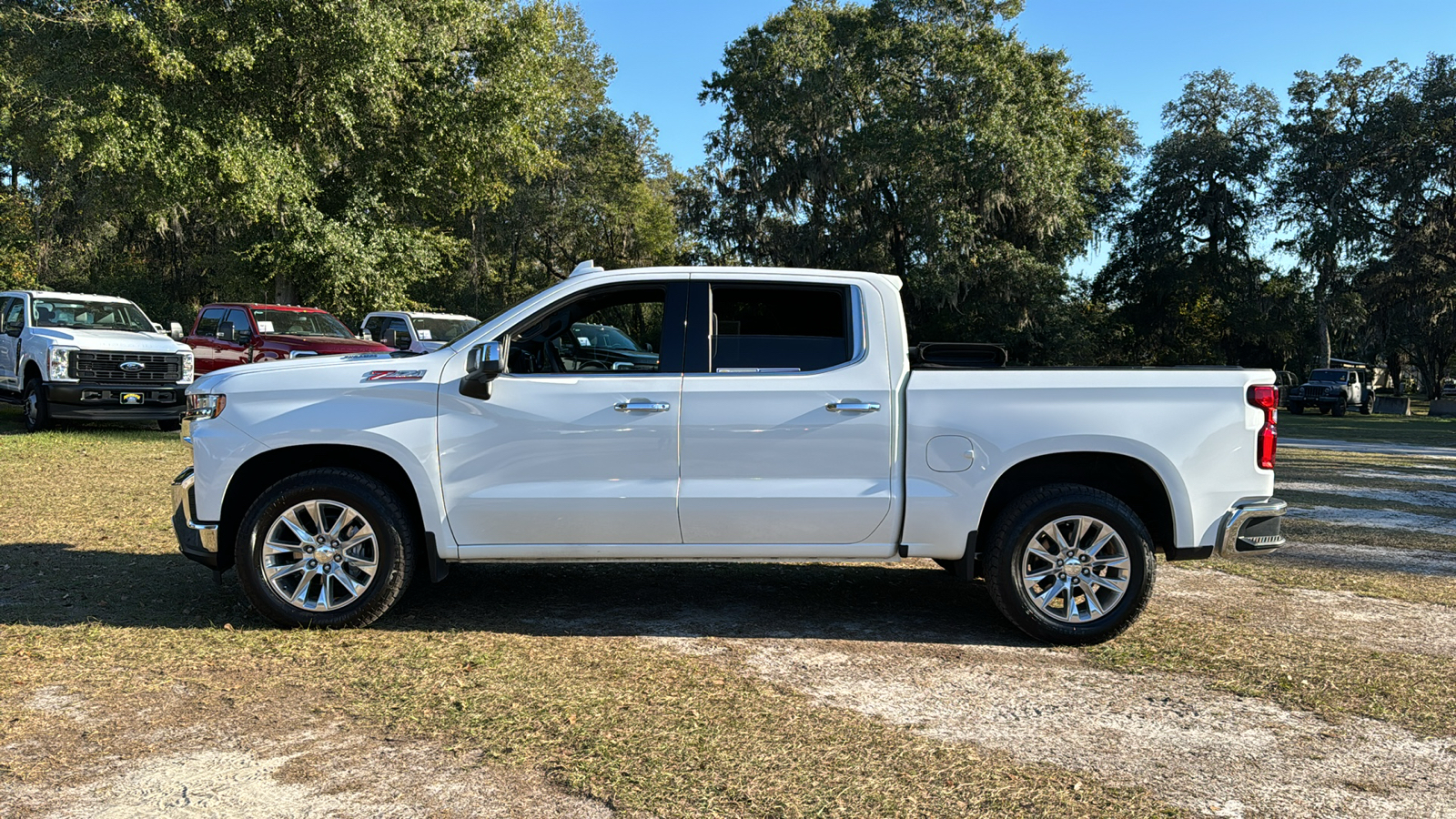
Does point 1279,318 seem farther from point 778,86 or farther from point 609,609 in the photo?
point 609,609

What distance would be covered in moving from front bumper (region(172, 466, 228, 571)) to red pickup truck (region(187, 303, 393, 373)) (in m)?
11.2

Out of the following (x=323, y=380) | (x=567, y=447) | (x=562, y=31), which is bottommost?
(x=567, y=447)

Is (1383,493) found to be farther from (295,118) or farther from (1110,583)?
(295,118)

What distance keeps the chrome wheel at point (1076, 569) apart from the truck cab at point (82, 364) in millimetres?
12453

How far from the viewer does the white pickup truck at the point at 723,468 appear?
521cm

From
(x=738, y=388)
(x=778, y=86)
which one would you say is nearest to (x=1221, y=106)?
(x=778, y=86)

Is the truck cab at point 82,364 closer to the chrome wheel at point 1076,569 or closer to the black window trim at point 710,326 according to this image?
the black window trim at point 710,326

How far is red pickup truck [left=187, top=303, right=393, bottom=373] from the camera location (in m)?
16.8

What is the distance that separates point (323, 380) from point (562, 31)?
40.8m

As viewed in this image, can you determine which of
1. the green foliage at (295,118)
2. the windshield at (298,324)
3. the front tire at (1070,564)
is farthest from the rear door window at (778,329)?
the green foliage at (295,118)

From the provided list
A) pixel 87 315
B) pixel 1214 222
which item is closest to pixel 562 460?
pixel 87 315

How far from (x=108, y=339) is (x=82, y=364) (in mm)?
490

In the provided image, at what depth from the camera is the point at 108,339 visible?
48.2 ft

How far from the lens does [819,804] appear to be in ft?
11.1
